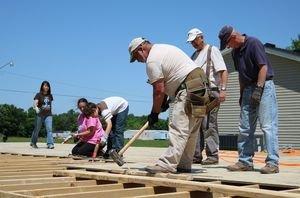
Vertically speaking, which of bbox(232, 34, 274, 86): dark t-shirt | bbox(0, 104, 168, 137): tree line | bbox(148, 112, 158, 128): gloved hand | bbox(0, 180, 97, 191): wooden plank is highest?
bbox(0, 104, 168, 137): tree line

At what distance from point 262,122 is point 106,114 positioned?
10.9 ft

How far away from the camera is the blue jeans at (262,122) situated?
200 inches

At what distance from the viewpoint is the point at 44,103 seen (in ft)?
36.8

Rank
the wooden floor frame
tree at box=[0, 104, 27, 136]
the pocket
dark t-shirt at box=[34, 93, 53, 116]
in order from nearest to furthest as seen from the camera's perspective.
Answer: the wooden floor frame → the pocket → dark t-shirt at box=[34, 93, 53, 116] → tree at box=[0, 104, 27, 136]

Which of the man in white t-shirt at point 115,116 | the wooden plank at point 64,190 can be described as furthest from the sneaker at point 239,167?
the man in white t-shirt at point 115,116

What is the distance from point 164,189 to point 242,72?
1.92 metres

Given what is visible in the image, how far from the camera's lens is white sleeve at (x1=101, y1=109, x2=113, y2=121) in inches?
310

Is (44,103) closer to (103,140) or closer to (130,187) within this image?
(103,140)

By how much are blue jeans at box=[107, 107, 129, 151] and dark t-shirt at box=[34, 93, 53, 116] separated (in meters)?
3.50

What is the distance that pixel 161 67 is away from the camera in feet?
15.4

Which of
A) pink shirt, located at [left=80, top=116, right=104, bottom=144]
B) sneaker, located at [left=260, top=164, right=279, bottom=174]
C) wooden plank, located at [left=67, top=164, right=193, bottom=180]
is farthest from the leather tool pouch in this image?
pink shirt, located at [left=80, top=116, right=104, bottom=144]

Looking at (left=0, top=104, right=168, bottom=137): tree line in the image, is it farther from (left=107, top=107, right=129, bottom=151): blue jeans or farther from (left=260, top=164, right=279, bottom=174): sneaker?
(left=260, top=164, right=279, bottom=174): sneaker

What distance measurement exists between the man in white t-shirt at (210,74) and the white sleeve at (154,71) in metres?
1.84

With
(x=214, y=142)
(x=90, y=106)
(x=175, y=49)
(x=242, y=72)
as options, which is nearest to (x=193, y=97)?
(x=175, y=49)
